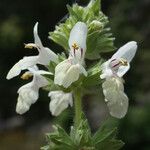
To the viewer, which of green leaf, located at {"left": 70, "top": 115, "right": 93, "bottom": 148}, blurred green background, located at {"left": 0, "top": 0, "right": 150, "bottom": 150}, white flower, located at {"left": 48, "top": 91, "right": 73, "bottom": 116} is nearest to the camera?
green leaf, located at {"left": 70, "top": 115, "right": 93, "bottom": 148}

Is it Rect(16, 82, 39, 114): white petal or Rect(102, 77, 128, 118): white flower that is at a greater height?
Rect(16, 82, 39, 114): white petal

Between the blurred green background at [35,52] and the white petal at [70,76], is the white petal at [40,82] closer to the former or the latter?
the white petal at [70,76]

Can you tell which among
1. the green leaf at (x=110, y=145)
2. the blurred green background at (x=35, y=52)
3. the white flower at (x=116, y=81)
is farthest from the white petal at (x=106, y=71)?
the blurred green background at (x=35, y=52)

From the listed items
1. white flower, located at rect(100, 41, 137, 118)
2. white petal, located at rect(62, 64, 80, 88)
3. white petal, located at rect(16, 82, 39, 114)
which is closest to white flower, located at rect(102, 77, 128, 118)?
white flower, located at rect(100, 41, 137, 118)

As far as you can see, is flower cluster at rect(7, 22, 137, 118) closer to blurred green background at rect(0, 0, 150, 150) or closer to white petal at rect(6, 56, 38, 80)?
white petal at rect(6, 56, 38, 80)

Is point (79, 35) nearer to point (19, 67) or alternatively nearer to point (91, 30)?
point (91, 30)

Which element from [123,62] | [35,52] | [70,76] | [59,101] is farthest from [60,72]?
[35,52]

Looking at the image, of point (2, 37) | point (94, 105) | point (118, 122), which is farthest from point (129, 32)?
point (118, 122)
